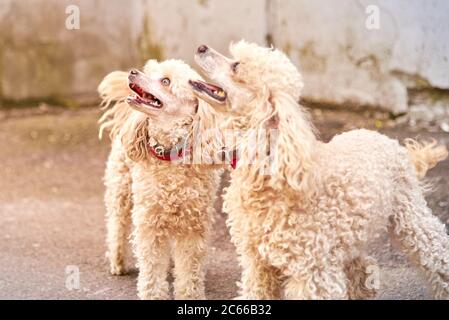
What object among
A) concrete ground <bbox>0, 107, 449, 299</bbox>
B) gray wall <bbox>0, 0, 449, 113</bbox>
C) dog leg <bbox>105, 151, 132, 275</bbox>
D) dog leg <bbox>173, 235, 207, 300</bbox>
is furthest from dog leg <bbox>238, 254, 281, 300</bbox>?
gray wall <bbox>0, 0, 449, 113</bbox>

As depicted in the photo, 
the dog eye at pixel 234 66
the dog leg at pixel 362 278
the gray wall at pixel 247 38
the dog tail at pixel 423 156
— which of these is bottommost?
the dog leg at pixel 362 278

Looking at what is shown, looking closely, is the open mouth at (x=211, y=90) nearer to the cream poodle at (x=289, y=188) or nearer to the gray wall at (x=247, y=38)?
the cream poodle at (x=289, y=188)

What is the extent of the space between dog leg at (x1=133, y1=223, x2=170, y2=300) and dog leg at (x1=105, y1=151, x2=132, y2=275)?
1.87 feet

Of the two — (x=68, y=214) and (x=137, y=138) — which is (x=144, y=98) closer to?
(x=137, y=138)

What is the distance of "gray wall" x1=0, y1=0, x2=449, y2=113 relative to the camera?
759 cm

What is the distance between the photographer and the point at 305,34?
8234 millimetres

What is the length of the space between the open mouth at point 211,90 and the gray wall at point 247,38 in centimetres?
394

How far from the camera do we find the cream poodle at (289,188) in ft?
12.0

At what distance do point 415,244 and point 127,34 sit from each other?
5642mm

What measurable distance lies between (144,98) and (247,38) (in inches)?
161

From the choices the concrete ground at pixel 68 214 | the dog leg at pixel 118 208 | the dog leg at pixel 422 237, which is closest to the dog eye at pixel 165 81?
the dog leg at pixel 118 208

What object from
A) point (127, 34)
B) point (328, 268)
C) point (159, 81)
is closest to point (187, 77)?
point (159, 81)

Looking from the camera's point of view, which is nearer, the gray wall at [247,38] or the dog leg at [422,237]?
the dog leg at [422,237]
